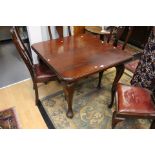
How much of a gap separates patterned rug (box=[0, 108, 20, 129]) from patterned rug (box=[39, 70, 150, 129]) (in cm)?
32

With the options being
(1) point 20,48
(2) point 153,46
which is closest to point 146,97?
(2) point 153,46

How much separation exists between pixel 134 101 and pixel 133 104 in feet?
0.14

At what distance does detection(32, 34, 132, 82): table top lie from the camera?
4.92 feet

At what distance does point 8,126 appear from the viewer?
183 centimetres

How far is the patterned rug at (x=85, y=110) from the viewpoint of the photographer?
1.83 metres

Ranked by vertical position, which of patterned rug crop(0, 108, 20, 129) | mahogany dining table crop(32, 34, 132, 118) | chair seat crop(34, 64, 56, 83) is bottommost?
patterned rug crop(0, 108, 20, 129)

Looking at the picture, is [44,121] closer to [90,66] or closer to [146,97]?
[90,66]

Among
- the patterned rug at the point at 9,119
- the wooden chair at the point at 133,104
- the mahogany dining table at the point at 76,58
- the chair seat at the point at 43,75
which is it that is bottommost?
the patterned rug at the point at 9,119

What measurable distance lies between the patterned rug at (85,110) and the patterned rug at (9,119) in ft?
1.06

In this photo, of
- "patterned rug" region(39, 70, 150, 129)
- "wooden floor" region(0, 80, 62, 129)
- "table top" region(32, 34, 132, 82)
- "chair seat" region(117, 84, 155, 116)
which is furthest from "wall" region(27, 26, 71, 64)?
"chair seat" region(117, 84, 155, 116)

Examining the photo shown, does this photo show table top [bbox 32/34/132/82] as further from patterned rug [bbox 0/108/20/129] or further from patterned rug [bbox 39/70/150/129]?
patterned rug [bbox 0/108/20/129]

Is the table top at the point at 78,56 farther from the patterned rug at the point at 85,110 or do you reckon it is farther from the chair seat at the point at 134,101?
the patterned rug at the point at 85,110

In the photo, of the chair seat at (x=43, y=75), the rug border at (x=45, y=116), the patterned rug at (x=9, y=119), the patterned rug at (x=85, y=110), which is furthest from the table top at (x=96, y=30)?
the patterned rug at (x=9, y=119)
